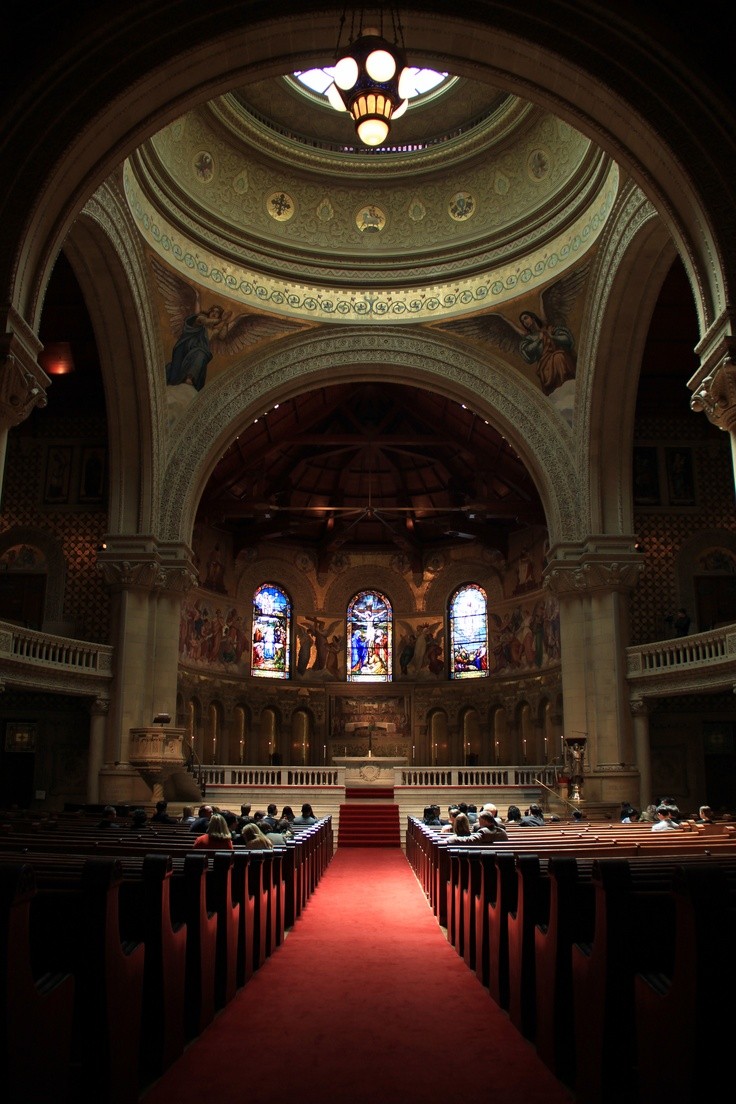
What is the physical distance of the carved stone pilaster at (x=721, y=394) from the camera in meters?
10.0

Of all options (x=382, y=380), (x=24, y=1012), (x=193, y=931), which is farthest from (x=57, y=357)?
(x=24, y=1012)

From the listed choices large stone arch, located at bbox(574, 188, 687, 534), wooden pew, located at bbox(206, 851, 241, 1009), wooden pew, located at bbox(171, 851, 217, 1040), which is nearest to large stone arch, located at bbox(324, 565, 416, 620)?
large stone arch, located at bbox(574, 188, 687, 534)

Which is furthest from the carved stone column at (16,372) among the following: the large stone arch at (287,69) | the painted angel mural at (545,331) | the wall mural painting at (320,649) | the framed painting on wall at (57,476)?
the wall mural painting at (320,649)

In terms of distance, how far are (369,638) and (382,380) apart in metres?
13.7

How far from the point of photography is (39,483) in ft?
75.6

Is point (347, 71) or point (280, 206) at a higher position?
point (280, 206)

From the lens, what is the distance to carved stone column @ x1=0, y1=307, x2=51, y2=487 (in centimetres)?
963

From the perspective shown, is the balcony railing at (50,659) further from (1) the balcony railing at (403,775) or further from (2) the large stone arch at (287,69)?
(2) the large stone arch at (287,69)

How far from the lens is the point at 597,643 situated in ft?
68.8

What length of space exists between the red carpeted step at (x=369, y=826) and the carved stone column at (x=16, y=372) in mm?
12675

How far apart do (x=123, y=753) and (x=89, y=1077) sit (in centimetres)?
1723

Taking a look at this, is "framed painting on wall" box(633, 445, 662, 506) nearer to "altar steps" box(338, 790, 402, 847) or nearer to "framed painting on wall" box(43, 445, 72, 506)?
"altar steps" box(338, 790, 402, 847)

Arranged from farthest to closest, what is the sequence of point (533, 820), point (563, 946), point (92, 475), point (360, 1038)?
1. point (92, 475)
2. point (533, 820)
3. point (360, 1038)
4. point (563, 946)

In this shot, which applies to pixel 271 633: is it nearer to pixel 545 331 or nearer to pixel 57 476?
pixel 57 476
